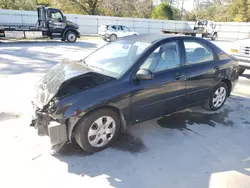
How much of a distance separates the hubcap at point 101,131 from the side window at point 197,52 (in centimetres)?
181

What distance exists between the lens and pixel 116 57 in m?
3.73

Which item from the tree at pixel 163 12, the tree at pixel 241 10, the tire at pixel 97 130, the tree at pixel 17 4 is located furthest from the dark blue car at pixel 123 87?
the tree at pixel 241 10

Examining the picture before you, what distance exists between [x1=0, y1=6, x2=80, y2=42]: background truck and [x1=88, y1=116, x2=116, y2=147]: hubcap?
1504 centimetres

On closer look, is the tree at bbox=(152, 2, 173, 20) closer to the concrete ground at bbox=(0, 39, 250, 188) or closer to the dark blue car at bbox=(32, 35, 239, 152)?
the dark blue car at bbox=(32, 35, 239, 152)

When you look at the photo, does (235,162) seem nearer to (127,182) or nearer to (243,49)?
(127,182)

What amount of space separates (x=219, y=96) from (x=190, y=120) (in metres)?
0.97

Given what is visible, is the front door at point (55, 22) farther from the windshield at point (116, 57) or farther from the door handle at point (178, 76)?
the door handle at point (178, 76)

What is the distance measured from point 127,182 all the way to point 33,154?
4.57ft

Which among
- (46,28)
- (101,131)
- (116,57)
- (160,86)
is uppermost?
(46,28)

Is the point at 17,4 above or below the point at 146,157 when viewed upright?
above

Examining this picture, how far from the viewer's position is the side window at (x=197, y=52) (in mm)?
3934

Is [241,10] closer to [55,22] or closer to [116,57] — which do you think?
[55,22]

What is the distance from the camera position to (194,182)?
265 cm

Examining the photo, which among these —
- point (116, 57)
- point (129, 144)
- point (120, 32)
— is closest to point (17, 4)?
point (120, 32)
